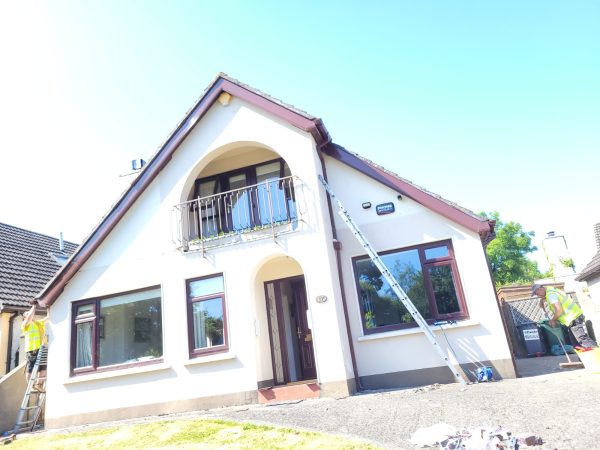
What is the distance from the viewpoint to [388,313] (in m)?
10.5

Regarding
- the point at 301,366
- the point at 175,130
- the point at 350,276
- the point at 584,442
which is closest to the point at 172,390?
the point at 301,366

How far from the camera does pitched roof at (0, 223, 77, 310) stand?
14.1 meters

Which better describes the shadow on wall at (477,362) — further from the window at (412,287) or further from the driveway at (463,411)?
the window at (412,287)

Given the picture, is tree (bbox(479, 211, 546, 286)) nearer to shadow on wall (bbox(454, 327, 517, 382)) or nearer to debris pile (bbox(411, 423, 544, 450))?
shadow on wall (bbox(454, 327, 517, 382))

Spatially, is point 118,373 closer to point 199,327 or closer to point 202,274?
point 199,327

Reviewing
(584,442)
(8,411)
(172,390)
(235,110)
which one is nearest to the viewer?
(584,442)

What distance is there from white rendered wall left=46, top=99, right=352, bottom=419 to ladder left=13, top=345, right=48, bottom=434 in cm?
60

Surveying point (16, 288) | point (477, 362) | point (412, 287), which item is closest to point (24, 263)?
point (16, 288)

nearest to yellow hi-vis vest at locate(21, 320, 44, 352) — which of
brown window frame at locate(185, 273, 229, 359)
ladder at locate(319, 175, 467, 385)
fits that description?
brown window frame at locate(185, 273, 229, 359)

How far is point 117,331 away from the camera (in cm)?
1167

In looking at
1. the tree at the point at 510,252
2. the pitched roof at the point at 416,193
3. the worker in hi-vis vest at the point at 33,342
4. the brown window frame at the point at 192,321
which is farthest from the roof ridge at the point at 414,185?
the tree at the point at 510,252

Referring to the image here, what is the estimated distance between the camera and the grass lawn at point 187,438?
6090 millimetres

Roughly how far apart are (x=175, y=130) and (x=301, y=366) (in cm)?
752

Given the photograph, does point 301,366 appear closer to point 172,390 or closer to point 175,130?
point 172,390
